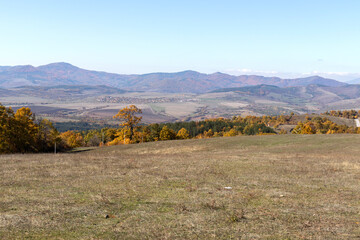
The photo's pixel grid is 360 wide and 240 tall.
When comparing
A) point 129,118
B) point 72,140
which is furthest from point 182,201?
point 72,140

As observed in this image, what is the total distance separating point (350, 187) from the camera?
23.2 meters

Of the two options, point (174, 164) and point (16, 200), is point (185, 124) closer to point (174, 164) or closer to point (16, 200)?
point (174, 164)

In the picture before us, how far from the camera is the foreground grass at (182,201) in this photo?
13.7m

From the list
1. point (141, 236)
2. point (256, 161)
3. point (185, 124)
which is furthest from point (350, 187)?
point (185, 124)

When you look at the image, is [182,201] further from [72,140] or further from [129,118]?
[72,140]

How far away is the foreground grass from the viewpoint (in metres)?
13.7

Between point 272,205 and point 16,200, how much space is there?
14483mm

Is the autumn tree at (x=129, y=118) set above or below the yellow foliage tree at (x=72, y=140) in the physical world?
above

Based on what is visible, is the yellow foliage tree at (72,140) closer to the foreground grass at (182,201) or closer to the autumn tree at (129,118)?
the autumn tree at (129,118)

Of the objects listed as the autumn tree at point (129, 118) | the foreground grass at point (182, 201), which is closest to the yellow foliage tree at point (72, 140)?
the autumn tree at point (129, 118)

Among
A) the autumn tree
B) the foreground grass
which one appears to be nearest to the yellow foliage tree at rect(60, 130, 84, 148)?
the autumn tree

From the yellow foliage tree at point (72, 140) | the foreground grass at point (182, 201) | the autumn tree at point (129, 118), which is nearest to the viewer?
the foreground grass at point (182, 201)

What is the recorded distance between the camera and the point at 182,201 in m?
18.9

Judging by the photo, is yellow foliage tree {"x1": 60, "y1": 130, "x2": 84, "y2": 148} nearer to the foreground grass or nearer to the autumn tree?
the autumn tree
